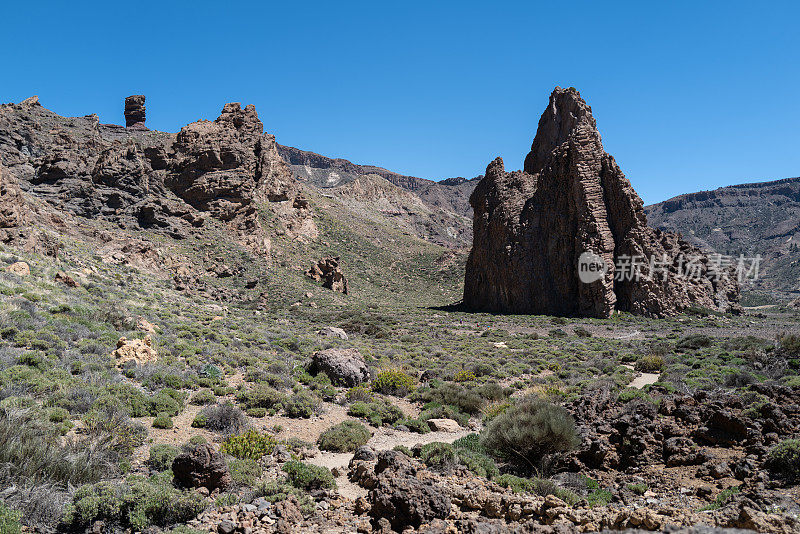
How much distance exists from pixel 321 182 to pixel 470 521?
14692 centimetres

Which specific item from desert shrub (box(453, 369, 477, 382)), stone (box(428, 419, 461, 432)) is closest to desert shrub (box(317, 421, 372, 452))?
stone (box(428, 419, 461, 432))

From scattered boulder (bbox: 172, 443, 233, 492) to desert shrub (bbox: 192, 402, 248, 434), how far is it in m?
2.58

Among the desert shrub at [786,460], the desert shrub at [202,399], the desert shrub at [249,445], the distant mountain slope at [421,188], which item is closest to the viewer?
the desert shrub at [786,460]

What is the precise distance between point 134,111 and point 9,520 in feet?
355

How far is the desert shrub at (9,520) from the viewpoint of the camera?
405cm

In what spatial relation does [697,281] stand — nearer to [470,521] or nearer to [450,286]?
[450,286]

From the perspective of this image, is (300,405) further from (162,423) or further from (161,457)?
(161,457)

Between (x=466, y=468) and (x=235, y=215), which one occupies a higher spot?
(x=235, y=215)

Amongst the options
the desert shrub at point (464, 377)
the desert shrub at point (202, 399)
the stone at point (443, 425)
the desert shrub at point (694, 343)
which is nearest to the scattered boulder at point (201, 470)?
the desert shrub at point (202, 399)

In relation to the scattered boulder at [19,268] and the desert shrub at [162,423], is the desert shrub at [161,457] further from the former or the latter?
the scattered boulder at [19,268]

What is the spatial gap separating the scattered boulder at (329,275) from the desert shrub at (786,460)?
1557 inches

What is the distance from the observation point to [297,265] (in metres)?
46.2

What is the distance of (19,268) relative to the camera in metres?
16.1

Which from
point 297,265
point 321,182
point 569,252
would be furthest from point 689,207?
point 297,265
